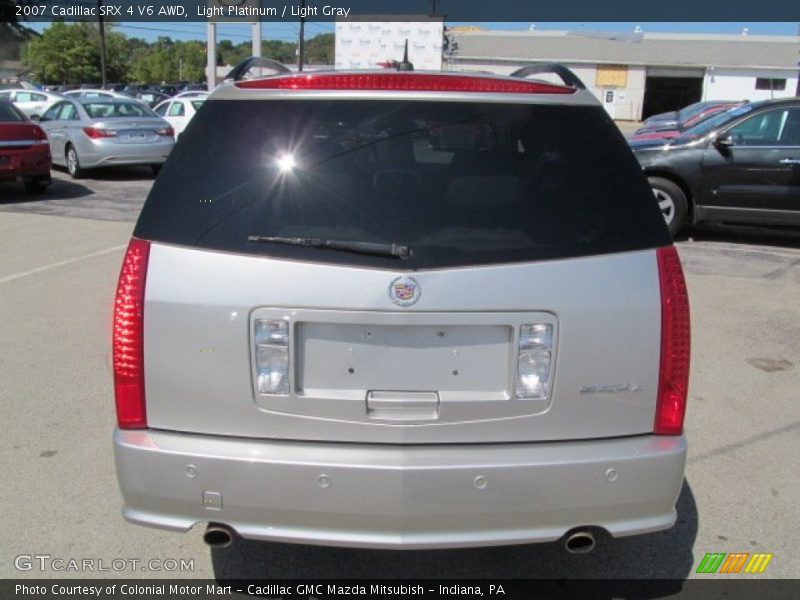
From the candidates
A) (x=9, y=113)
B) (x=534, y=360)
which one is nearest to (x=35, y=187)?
(x=9, y=113)

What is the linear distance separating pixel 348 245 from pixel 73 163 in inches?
563

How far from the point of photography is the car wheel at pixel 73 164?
48.1 ft

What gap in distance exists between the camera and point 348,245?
224 centimetres

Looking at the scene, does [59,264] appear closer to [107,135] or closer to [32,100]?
[107,135]

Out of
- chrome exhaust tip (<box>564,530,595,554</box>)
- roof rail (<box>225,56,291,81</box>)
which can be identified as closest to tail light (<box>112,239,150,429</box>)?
roof rail (<box>225,56,291,81</box>)

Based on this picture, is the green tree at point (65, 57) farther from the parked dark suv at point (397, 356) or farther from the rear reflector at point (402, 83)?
the parked dark suv at point (397, 356)

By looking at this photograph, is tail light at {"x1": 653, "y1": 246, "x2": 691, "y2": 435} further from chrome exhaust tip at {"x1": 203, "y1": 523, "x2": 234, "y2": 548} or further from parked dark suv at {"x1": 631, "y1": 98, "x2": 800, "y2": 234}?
parked dark suv at {"x1": 631, "y1": 98, "x2": 800, "y2": 234}

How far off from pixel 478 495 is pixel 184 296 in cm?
107

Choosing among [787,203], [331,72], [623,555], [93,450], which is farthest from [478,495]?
[787,203]

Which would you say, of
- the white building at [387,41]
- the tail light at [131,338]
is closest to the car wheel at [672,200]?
the tail light at [131,338]

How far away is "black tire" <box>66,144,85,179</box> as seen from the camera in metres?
14.6

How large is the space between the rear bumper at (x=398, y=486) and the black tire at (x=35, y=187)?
457 inches

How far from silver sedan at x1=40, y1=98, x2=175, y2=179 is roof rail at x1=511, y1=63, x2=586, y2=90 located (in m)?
12.2

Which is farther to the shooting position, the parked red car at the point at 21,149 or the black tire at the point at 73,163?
the black tire at the point at 73,163
